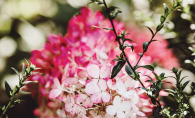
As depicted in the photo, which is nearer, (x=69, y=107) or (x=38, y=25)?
(x=69, y=107)

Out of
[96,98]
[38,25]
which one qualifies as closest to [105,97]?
[96,98]

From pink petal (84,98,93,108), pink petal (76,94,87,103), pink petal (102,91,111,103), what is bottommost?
pink petal (84,98,93,108)

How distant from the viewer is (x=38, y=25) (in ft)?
2.65

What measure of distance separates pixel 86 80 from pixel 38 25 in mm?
595

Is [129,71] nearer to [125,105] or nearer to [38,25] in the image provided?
[125,105]

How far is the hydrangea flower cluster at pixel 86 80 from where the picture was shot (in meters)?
0.28

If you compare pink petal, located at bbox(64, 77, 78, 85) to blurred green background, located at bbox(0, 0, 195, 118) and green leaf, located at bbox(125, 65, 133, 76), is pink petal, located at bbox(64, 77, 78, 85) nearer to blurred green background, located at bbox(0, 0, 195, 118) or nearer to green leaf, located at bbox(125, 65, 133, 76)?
green leaf, located at bbox(125, 65, 133, 76)

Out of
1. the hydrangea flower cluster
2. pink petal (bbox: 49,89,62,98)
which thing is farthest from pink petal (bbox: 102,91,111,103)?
pink petal (bbox: 49,89,62,98)

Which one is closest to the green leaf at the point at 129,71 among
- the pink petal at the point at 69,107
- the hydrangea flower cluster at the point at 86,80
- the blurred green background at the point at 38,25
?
the hydrangea flower cluster at the point at 86,80

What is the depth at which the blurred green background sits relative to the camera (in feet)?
1.73

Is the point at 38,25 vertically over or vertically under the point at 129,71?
over

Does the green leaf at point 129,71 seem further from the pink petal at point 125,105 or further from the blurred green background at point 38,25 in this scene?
the blurred green background at point 38,25

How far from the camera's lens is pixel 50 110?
1.38 ft

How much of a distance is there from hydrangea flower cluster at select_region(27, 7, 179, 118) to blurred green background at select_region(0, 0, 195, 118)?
0.17m
